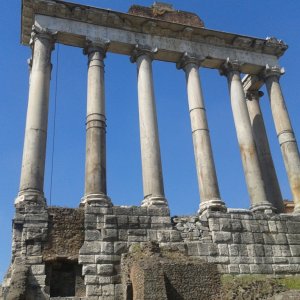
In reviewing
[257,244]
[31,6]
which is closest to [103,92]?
[31,6]

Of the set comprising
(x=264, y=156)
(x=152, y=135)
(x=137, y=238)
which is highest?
(x=264, y=156)

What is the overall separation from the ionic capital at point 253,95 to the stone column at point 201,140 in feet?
13.0

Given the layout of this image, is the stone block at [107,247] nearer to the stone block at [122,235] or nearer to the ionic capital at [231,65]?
the stone block at [122,235]

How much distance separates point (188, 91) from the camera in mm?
19938

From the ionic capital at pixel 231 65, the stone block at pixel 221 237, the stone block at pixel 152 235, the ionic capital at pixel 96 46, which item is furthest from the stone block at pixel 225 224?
the ionic capital at pixel 96 46

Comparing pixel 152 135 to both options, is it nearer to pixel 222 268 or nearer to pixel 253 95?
pixel 222 268

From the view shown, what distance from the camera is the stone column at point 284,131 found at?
19.0 m

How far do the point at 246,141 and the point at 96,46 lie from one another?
780 centimetres

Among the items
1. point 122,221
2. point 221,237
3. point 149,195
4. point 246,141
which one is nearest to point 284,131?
point 246,141

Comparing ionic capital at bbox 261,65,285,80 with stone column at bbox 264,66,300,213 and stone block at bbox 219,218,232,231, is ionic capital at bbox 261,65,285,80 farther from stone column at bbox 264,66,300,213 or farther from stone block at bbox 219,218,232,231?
stone block at bbox 219,218,232,231

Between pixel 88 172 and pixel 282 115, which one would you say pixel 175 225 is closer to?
pixel 88 172

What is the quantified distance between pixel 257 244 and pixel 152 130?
604 centimetres

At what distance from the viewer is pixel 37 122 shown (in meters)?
16.4

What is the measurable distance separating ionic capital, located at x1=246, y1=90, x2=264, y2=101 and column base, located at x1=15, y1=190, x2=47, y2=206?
12.9 metres
